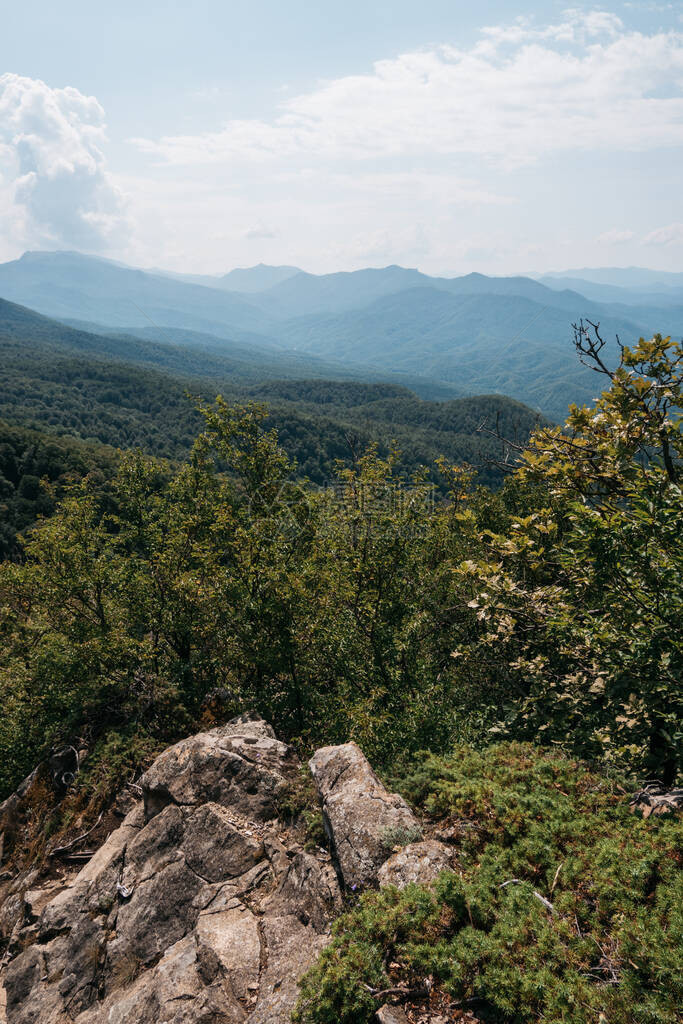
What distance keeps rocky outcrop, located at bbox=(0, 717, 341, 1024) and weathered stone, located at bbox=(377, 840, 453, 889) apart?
1.20 meters

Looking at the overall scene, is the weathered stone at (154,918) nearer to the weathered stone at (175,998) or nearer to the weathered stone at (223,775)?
the weathered stone at (175,998)

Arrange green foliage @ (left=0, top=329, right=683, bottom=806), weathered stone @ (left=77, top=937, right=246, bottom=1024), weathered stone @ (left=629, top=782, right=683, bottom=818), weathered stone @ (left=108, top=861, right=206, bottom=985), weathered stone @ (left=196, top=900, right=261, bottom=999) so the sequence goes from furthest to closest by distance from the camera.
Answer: weathered stone @ (left=108, top=861, right=206, bottom=985), weathered stone @ (left=196, top=900, right=261, bottom=999), weathered stone @ (left=77, top=937, right=246, bottom=1024), green foliage @ (left=0, top=329, right=683, bottom=806), weathered stone @ (left=629, top=782, right=683, bottom=818)

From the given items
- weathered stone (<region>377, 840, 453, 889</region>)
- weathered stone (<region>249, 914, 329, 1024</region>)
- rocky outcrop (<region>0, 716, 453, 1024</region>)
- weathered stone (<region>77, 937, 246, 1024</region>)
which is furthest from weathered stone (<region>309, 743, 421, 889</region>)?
weathered stone (<region>77, 937, 246, 1024</region>)

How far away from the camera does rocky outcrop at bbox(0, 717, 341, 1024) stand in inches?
315

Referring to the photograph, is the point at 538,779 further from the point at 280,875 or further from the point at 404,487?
the point at 404,487

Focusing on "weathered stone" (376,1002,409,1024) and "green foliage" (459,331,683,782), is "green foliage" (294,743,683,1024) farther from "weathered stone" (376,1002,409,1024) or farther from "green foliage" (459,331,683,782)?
"green foliage" (459,331,683,782)

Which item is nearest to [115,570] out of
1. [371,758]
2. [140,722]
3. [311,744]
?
[140,722]

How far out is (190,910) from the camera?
9906 mm

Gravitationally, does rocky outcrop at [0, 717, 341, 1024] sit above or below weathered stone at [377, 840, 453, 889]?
below

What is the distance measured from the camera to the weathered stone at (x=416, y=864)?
7.39 m

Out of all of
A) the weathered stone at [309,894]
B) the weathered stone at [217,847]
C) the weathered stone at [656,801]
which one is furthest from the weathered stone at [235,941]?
the weathered stone at [656,801]

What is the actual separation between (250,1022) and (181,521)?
47.9ft

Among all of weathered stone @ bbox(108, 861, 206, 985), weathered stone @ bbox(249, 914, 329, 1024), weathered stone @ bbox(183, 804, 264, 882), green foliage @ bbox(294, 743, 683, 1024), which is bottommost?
weathered stone @ bbox(108, 861, 206, 985)

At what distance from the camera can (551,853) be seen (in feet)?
22.6
